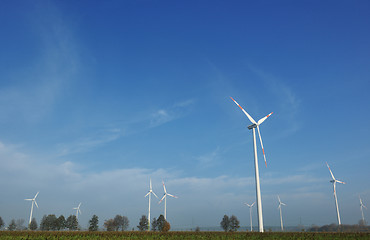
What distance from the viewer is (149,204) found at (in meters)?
104

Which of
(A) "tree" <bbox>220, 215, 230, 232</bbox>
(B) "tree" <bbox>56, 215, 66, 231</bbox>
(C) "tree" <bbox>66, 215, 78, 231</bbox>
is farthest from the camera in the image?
(A) "tree" <bbox>220, 215, 230, 232</bbox>

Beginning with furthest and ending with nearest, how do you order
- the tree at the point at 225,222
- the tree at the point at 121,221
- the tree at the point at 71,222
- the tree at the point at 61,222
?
the tree at the point at 121,221 < the tree at the point at 225,222 < the tree at the point at 71,222 < the tree at the point at 61,222

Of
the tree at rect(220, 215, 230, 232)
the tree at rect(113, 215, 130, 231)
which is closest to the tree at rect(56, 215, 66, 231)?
the tree at rect(113, 215, 130, 231)

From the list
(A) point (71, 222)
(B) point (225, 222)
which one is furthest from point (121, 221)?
(B) point (225, 222)

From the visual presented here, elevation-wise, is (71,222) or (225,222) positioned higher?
(71,222)

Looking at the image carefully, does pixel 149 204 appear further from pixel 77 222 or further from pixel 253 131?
pixel 253 131

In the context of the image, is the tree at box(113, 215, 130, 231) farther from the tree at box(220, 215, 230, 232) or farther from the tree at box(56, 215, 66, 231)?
the tree at box(220, 215, 230, 232)

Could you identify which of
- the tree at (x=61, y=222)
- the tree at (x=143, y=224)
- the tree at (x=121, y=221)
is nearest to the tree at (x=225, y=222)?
the tree at (x=143, y=224)

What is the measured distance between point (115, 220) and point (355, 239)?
165772 millimetres

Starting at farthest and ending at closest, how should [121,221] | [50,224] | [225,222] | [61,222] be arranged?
[121,221], [225,222], [50,224], [61,222]

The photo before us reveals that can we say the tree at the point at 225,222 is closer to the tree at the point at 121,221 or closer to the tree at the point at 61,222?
the tree at the point at 121,221

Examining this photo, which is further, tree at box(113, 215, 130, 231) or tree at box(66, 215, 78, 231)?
tree at box(113, 215, 130, 231)

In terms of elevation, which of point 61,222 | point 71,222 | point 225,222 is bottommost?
point 225,222

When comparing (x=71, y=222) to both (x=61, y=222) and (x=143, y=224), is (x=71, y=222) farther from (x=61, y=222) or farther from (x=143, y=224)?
(x=143, y=224)
